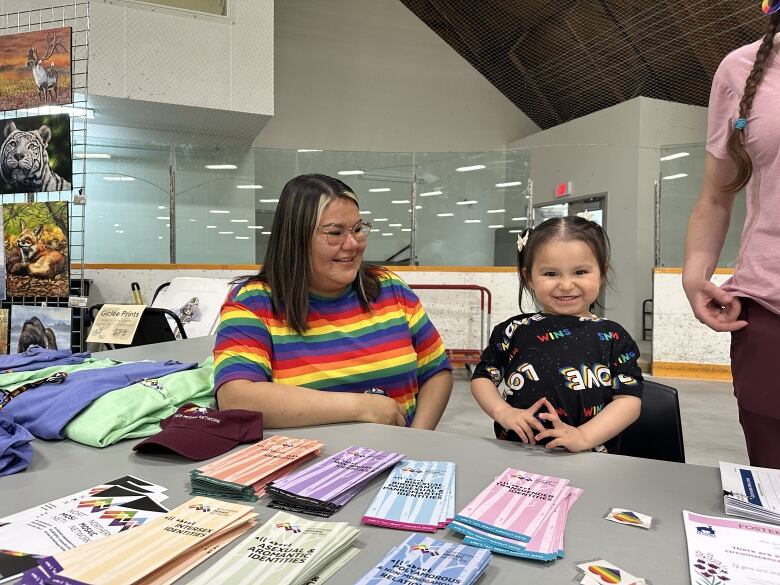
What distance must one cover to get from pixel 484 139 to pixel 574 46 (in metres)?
2.37

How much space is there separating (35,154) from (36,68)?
0.44m

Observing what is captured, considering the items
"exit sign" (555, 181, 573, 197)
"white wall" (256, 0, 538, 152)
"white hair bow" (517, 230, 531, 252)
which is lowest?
"white hair bow" (517, 230, 531, 252)

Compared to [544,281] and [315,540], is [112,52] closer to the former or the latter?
[544,281]

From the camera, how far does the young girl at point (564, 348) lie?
1.33 metres

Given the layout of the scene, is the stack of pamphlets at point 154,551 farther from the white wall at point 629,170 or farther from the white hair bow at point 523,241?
the white wall at point 629,170

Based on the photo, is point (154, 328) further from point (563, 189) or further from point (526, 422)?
point (563, 189)

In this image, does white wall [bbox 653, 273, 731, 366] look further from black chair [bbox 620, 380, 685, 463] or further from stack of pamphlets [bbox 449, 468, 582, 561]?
stack of pamphlets [bbox 449, 468, 582, 561]

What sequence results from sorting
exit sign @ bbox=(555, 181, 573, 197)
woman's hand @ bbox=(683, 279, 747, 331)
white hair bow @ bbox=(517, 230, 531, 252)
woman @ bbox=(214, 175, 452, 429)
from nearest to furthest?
woman's hand @ bbox=(683, 279, 747, 331), woman @ bbox=(214, 175, 452, 429), white hair bow @ bbox=(517, 230, 531, 252), exit sign @ bbox=(555, 181, 573, 197)

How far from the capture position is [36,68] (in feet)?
9.37

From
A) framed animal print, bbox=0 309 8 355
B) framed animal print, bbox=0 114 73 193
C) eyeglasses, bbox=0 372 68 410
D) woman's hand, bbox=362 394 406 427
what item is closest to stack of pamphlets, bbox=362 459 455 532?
woman's hand, bbox=362 394 406 427

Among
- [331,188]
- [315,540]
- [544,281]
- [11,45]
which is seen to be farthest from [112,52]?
[315,540]

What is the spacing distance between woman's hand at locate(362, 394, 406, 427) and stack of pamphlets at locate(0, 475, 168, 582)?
0.49 m

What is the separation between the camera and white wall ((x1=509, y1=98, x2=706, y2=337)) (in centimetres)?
802

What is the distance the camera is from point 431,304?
6.51 meters
